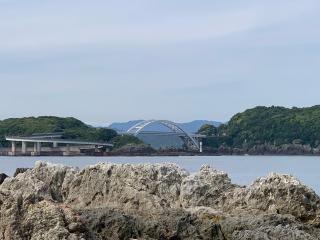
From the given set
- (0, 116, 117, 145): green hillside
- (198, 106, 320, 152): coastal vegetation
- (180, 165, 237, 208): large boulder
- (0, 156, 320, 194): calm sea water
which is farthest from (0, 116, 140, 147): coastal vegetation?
(180, 165, 237, 208): large boulder

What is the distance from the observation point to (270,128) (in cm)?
14912

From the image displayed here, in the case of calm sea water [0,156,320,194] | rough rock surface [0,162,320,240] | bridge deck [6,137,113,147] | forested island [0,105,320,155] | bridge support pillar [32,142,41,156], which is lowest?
rough rock surface [0,162,320,240]

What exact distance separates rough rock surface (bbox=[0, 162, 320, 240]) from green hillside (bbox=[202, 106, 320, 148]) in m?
126

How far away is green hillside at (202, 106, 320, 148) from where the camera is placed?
14762 centimetres

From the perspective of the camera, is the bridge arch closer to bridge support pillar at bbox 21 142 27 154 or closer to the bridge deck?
the bridge deck

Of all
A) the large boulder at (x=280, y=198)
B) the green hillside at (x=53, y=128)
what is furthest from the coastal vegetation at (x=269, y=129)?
the large boulder at (x=280, y=198)

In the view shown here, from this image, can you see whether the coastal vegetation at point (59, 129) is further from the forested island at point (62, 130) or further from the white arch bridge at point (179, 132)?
the white arch bridge at point (179, 132)

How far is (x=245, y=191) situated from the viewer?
1916 cm

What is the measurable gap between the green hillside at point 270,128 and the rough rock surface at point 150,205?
12644 cm

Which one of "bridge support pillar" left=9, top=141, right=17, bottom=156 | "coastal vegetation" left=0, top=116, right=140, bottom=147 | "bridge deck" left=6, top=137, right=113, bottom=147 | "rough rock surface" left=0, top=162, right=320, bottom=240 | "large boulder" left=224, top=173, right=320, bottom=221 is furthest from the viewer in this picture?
"coastal vegetation" left=0, top=116, right=140, bottom=147

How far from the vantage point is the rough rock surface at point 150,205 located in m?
12.2

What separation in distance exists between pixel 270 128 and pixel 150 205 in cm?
13136

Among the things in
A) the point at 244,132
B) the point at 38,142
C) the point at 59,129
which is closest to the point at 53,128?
the point at 59,129

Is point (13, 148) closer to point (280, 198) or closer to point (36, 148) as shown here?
point (36, 148)
